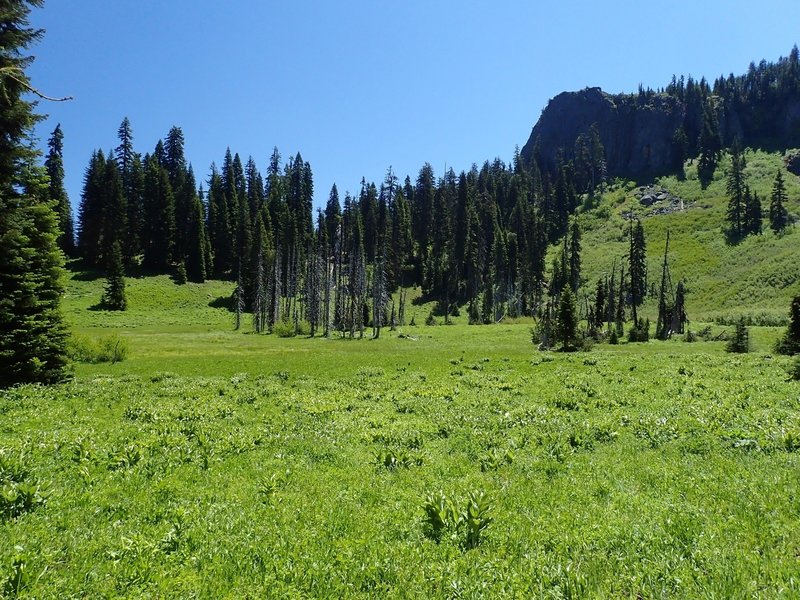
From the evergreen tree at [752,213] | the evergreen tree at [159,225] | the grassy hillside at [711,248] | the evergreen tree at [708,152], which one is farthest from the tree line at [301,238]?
the evergreen tree at [708,152]

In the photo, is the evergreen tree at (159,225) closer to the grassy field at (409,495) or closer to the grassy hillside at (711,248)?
the grassy field at (409,495)

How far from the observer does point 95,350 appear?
40281 mm

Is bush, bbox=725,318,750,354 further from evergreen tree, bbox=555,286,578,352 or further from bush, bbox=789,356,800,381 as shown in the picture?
bush, bbox=789,356,800,381

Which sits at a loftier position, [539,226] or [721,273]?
[539,226]

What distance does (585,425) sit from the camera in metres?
13.7

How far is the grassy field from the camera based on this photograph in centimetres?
574

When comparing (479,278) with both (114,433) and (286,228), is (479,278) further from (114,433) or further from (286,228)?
(114,433)

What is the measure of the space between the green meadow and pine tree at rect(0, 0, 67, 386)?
340 centimetres

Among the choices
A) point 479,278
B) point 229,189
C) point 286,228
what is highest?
point 229,189

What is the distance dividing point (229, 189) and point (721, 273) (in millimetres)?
129069

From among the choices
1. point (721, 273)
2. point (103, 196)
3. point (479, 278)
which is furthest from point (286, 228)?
point (721, 273)

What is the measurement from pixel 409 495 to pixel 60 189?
131720 millimetres

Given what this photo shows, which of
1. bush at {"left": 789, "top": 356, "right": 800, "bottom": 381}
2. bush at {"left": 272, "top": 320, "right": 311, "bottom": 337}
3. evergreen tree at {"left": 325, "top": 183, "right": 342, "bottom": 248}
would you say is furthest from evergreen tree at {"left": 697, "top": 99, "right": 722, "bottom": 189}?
bush at {"left": 789, "top": 356, "right": 800, "bottom": 381}

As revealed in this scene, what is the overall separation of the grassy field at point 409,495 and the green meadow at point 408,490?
43 millimetres
